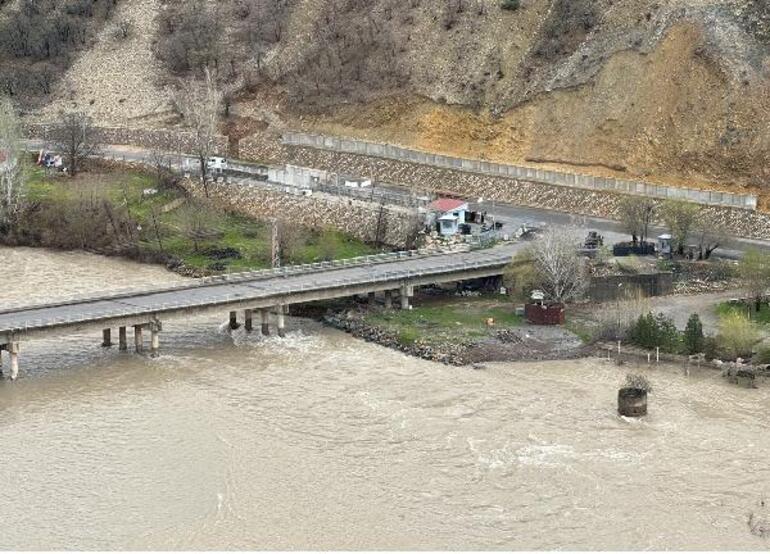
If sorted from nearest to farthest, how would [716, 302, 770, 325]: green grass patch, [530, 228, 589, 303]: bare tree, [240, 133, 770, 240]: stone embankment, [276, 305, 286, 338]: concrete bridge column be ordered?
[716, 302, 770, 325]: green grass patch → [276, 305, 286, 338]: concrete bridge column → [530, 228, 589, 303]: bare tree → [240, 133, 770, 240]: stone embankment

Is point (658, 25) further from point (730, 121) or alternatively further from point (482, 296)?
point (482, 296)

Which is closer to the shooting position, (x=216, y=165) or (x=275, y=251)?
(x=275, y=251)

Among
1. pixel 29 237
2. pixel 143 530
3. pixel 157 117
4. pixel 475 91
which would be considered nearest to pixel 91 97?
pixel 157 117

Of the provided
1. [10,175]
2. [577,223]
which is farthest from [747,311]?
[10,175]

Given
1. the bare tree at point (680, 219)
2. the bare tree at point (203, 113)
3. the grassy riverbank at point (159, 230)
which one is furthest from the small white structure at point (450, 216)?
the bare tree at point (203, 113)

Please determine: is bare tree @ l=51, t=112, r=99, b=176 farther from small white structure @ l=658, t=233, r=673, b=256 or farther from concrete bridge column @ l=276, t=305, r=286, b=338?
small white structure @ l=658, t=233, r=673, b=256

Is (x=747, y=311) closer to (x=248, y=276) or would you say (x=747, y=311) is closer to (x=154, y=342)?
(x=248, y=276)

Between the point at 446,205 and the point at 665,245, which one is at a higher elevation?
the point at 446,205

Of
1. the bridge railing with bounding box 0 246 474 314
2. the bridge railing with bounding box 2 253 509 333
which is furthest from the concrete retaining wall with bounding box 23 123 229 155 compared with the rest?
the bridge railing with bounding box 2 253 509 333
